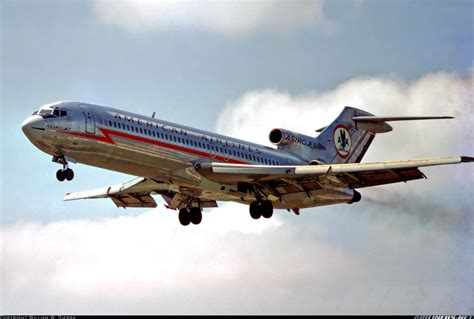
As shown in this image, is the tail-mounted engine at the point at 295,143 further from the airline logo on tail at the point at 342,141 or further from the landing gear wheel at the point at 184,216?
the landing gear wheel at the point at 184,216

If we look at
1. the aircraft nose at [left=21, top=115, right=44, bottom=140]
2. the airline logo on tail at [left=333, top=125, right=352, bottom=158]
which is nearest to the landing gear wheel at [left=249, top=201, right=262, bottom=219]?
the airline logo on tail at [left=333, top=125, right=352, bottom=158]

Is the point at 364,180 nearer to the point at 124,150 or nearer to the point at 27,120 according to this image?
the point at 124,150

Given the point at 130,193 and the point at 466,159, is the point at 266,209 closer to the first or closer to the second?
the point at 130,193

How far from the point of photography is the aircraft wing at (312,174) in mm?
42969

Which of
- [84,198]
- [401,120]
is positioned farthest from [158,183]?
[401,120]

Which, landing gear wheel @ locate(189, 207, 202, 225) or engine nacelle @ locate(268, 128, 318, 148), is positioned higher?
engine nacelle @ locate(268, 128, 318, 148)

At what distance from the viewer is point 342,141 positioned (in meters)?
51.9

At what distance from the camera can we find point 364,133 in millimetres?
52281

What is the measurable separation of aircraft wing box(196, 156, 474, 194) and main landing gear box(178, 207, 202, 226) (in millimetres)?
3938

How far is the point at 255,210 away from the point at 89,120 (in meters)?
8.58

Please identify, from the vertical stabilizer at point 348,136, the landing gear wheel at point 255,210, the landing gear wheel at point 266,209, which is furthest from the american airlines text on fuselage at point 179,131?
the vertical stabilizer at point 348,136

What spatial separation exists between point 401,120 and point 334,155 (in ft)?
12.9

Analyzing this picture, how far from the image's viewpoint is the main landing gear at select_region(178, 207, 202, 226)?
4869 cm

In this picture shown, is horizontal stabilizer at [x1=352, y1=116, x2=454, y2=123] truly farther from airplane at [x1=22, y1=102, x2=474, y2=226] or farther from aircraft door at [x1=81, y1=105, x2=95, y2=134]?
aircraft door at [x1=81, y1=105, x2=95, y2=134]
